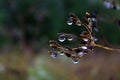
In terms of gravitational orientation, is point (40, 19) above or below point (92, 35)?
below

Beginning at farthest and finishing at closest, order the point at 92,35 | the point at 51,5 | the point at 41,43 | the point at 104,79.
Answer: the point at 51,5
the point at 41,43
the point at 104,79
the point at 92,35

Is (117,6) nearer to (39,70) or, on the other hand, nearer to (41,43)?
(39,70)

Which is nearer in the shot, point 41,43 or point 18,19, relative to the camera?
point 41,43

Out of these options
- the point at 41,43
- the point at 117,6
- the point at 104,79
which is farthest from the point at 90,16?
the point at 41,43

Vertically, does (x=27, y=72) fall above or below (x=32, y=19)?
above

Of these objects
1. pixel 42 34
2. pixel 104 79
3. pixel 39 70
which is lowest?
pixel 42 34

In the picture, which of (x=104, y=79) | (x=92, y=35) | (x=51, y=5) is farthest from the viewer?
(x=51, y=5)

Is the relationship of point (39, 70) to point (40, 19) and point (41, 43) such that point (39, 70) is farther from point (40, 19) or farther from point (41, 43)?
point (40, 19)

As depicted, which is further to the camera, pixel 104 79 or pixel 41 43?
pixel 41 43

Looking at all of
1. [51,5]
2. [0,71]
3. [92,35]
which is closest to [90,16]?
[92,35]
